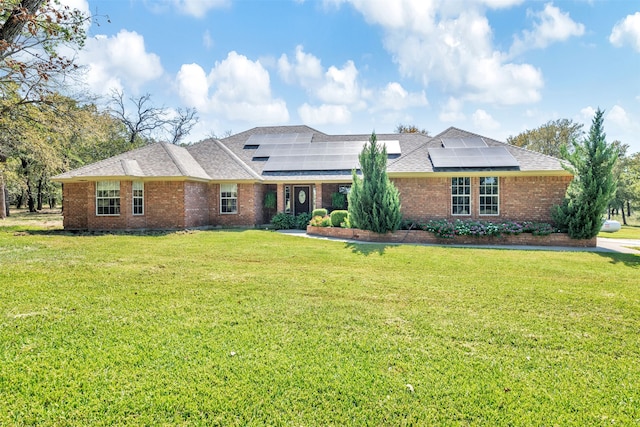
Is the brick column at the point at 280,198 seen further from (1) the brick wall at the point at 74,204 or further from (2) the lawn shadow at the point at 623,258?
(2) the lawn shadow at the point at 623,258

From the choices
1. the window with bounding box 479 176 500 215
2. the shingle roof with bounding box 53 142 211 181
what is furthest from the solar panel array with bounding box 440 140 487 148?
the shingle roof with bounding box 53 142 211 181

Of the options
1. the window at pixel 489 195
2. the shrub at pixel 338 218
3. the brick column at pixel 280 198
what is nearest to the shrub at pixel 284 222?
the brick column at pixel 280 198

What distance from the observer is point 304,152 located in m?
21.9

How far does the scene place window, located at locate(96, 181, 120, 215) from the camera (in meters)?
16.9

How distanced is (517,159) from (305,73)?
38.2 ft

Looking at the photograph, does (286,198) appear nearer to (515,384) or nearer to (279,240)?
(279,240)

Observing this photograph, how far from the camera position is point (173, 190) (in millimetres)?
17016

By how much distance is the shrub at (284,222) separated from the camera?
18500mm

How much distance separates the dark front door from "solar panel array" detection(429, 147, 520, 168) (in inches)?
290

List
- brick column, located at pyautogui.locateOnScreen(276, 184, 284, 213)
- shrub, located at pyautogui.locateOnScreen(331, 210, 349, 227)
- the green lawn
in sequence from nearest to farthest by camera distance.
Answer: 1. the green lawn
2. shrub, located at pyautogui.locateOnScreen(331, 210, 349, 227)
3. brick column, located at pyautogui.locateOnScreen(276, 184, 284, 213)

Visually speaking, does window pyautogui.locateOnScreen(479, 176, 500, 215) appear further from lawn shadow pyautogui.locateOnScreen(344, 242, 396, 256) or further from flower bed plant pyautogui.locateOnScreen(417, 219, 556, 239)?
lawn shadow pyautogui.locateOnScreen(344, 242, 396, 256)

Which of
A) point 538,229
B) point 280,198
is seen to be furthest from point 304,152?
point 538,229

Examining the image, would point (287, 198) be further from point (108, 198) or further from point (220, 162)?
point (108, 198)

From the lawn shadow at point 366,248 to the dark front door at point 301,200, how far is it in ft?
24.7
